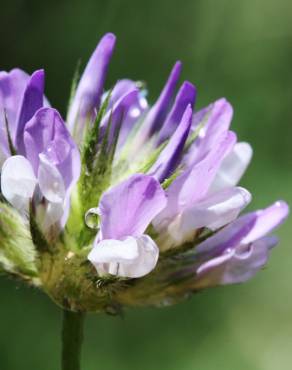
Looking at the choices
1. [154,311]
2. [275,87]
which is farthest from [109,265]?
[275,87]

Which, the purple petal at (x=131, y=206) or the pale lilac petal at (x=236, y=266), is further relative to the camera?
the pale lilac petal at (x=236, y=266)

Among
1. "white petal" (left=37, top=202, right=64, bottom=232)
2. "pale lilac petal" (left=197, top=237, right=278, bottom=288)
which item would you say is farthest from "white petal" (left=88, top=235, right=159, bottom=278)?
"pale lilac petal" (left=197, top=237, right=278, bottom=288)

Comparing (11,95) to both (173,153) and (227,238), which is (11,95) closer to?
(173,153)

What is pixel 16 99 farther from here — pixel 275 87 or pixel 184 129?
pixel 275 87

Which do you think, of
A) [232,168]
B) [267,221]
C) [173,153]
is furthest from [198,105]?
[173,153]

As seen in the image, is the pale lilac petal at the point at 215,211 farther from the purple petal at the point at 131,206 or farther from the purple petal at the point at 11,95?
the purple petal at the point at 11,95

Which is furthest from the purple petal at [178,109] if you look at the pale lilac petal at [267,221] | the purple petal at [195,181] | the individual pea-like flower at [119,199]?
the pale lilac petal at [267,221]

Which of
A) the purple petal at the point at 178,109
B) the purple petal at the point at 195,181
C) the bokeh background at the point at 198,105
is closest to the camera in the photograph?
the purple petal at the point at 195,181
